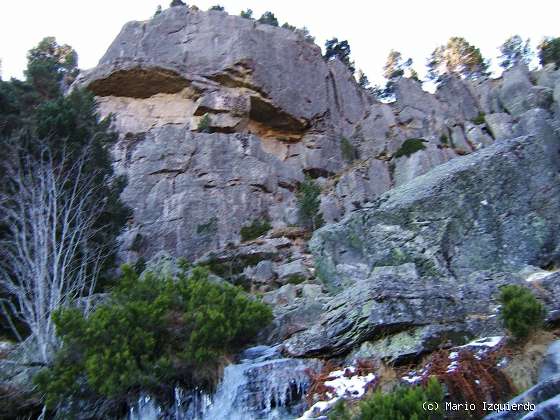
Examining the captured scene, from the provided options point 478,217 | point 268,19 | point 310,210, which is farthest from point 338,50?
point 478,217

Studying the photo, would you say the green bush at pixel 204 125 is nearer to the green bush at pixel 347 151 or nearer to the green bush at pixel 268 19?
the green bush at pixel 347 151

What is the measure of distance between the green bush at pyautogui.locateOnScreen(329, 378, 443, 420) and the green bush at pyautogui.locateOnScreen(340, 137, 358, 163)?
36.8m

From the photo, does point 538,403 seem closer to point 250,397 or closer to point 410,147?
point 250,397

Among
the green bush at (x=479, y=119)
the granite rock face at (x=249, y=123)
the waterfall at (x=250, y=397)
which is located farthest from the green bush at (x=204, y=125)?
the waterfall at (x=250, y=397)

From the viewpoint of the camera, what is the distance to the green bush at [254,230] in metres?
30.8

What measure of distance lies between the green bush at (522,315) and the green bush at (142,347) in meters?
4.48

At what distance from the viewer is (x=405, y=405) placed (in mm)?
5723

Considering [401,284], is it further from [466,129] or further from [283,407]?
[466,129]

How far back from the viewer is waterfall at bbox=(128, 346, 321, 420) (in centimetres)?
859

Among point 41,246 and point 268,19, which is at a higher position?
point 268,19

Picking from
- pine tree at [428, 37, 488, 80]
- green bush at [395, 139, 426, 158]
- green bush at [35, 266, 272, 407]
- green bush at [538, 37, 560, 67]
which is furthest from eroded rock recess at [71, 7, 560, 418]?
pine tree at [428, 37, 488, 80]

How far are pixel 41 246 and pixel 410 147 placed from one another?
2819cm

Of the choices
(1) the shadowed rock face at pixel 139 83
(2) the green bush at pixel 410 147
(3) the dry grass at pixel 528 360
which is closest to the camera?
(3) the dry grass at pixel 528 360

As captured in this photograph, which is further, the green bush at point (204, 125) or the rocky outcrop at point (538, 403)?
the green bush at point (204, 125)
